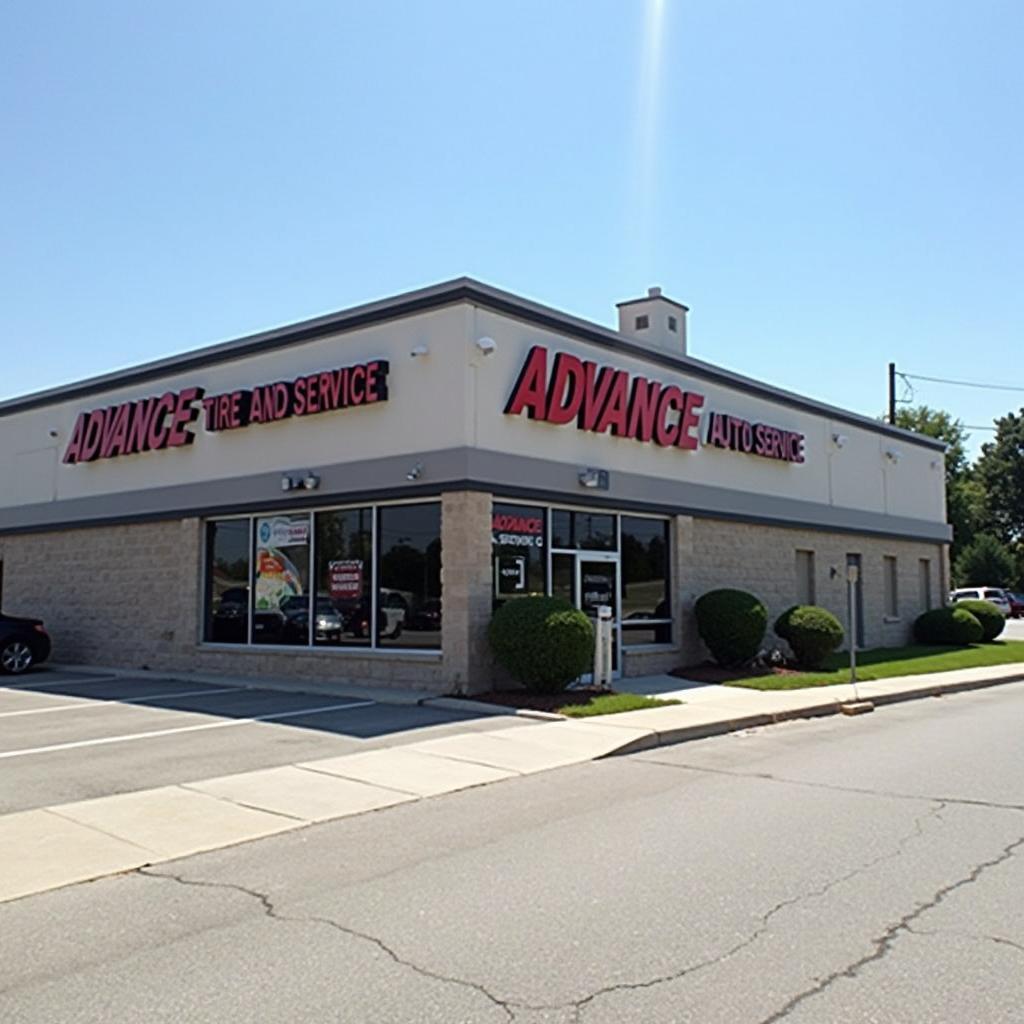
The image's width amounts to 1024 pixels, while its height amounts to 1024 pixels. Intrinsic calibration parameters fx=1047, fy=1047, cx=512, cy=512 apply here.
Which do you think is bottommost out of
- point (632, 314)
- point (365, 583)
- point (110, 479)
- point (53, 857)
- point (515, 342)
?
point (53, 857)

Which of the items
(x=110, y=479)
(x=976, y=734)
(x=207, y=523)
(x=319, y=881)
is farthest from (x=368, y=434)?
(x=319, y=881)

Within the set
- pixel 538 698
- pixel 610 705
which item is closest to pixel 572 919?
pixel 610 705

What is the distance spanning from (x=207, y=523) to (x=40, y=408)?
23.0ft

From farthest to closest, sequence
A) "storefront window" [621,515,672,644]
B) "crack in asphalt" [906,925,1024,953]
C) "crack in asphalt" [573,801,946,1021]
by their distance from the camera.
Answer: "storefront window" [621,515,672,644] < "crack in asphalt" [906,925,1024,953] < "crack in asphalt" [573,801,946,1021]

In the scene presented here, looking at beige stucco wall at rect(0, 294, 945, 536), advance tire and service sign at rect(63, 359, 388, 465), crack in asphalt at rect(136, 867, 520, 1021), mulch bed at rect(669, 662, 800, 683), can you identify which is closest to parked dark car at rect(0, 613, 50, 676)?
beige stucco wall at rect(0, 294, 945, 536)

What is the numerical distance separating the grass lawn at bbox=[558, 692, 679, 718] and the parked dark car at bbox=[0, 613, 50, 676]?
12388 mm

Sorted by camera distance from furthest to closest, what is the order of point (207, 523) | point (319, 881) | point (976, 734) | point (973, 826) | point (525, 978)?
1. point (207, 523)
2. point (976, 734)
3. point (973, 826)
4. point (319, 881)
5. point (525, 978)

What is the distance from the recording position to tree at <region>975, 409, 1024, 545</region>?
6712 centimetres

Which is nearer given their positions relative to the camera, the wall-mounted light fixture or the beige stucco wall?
the beige stucco wall

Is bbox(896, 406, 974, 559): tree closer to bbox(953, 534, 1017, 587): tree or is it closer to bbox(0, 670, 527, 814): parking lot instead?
bbox(953, 534, 1017, 587): tree

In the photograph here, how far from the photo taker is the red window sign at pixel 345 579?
17.8m

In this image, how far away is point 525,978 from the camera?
4879 millimetres

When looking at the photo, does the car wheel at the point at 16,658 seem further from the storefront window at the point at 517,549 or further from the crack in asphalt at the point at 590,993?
the crack in asphalt at the point at 590,993

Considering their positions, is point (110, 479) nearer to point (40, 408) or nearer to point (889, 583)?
point (40, 408)
